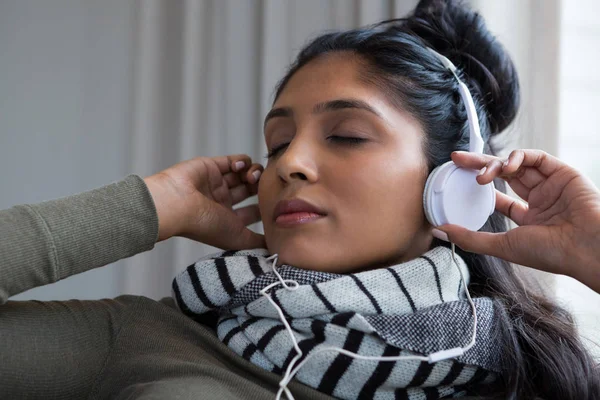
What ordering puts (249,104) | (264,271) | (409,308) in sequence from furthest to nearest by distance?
(249,104)
(264,271)
(409,308)

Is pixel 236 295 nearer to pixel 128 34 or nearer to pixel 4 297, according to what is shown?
pixel 4 297

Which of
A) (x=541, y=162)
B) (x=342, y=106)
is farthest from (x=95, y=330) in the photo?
Answer: (x=541, y=162)

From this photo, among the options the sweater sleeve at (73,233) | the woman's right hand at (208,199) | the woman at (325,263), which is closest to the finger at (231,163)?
the woman's right hand at (208,199)

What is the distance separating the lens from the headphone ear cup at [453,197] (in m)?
1.07

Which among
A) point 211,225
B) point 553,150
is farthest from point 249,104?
point 553,150

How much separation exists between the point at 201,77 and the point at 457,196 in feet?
3.71

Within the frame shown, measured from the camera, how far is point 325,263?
1.08 m

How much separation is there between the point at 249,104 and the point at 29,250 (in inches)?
40.5

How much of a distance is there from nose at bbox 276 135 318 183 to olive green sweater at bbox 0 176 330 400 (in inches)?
10.3

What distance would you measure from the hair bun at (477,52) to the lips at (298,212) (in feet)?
1.64

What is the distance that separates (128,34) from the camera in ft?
6.53

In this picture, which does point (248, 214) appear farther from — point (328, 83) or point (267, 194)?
point (328, 83)

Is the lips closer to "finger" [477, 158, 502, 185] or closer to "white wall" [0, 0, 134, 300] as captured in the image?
"finger" [477, 158, 502, 185]

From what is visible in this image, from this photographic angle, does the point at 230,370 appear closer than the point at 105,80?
Yes
